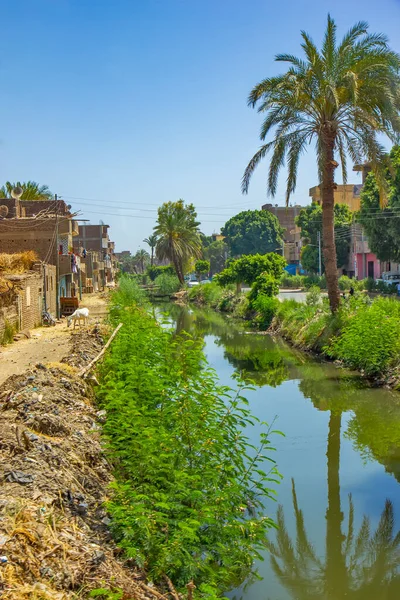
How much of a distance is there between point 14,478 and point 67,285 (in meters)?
38.4

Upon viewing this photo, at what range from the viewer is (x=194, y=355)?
36.5 feet

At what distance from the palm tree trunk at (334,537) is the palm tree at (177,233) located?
56.3 metres

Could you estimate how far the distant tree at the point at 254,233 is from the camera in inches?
4070

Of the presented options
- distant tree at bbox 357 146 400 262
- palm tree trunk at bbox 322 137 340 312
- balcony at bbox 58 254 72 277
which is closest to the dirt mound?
palm tree trunk at bbox 322 137 340 312

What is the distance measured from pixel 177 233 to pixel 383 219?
2933 centimetres

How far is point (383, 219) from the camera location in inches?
1713

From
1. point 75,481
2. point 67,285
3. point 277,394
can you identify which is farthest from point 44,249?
point 75,481

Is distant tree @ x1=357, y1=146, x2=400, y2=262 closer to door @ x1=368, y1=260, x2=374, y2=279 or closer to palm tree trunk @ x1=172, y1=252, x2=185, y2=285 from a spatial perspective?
door @ x1=368, y1=260, x2=374, y2=279

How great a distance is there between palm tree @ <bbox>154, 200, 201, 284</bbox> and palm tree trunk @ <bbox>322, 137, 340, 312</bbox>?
4440cm

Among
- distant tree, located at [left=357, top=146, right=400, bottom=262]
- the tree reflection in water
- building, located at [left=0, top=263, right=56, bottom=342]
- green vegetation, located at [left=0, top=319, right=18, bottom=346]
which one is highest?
distant tree, located at [left=357, top=146, right=400, bottom=262]

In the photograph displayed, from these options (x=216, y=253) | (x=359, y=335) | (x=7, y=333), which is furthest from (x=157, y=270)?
(x=359, y=335)

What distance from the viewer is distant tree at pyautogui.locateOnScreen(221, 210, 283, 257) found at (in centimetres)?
10338

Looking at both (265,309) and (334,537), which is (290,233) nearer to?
(265,309)

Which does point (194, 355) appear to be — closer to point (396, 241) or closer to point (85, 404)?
point (85, 404)
